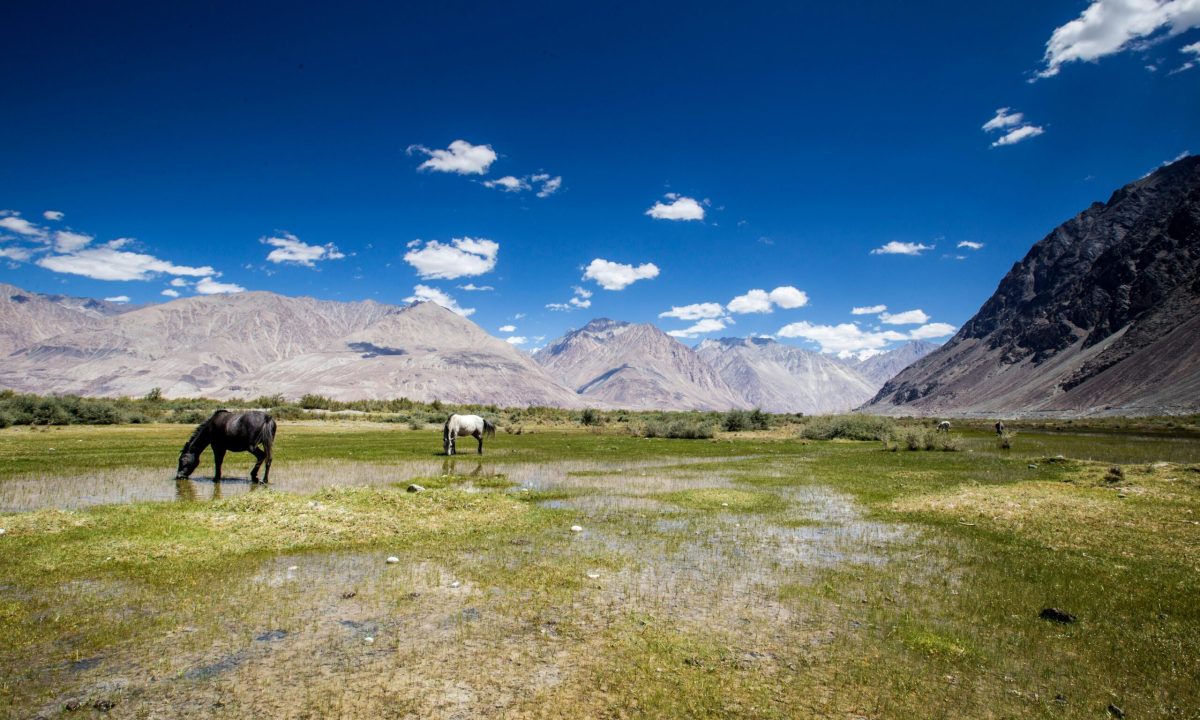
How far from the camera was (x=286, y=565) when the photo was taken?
11281mm

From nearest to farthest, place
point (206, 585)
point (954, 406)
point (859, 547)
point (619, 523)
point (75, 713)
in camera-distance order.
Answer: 1. point (75, 713)
2. point (206, 585)
3. point (859, 547)
4. point (619, 523)
5. point (954, 406)

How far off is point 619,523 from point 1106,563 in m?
10.4

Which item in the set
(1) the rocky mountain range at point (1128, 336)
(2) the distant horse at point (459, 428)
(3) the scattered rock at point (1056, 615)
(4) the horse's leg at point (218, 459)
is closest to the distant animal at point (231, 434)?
(4) the horse's leg at point (218, 459)

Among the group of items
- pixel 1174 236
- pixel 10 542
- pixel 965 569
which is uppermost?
pixel 1174 236

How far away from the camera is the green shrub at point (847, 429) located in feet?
177

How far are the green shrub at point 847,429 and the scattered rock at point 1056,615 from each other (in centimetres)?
4622

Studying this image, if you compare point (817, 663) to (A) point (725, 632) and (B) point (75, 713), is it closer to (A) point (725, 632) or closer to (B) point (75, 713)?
(A) point (725, 632)

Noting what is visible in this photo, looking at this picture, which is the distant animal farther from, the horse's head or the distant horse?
the distant horse

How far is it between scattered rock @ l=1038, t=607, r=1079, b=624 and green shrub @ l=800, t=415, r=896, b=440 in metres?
46.2

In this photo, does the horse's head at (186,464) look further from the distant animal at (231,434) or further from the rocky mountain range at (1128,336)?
the rocky mountain range at (1128,336)

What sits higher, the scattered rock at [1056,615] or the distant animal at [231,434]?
the distant animal at [231,434]

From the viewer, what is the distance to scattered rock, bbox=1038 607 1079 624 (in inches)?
351

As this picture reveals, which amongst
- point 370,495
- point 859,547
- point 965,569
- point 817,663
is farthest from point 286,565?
point 965,569

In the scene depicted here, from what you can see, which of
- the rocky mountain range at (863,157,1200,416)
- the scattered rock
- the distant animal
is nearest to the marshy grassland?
the scattered rock
